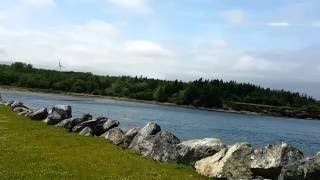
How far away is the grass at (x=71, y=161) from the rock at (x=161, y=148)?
→ 35.4 inches

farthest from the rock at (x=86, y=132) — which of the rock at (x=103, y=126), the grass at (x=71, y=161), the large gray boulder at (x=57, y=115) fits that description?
the large gray boulder at (x=57, y=115)

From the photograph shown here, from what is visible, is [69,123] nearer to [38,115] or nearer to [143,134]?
[38,115]

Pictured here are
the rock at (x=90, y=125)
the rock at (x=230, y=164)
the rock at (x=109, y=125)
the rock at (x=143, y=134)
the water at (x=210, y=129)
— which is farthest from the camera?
the water at (x=210, y=129)

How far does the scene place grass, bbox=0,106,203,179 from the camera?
2742 cm

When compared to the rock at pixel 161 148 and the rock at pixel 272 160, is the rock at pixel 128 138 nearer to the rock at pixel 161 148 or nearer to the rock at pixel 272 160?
the rock at pixel 161 148

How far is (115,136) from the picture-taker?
44.6 m

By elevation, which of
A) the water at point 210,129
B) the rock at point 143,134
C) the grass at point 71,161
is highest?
the rock at point 143,134

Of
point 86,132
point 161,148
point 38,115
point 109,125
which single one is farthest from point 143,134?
point 38,115

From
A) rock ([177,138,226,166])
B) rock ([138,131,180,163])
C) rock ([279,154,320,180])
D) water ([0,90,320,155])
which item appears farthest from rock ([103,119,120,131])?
rock ([279,154,320,180])

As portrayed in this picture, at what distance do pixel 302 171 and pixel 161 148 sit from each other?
470 inches

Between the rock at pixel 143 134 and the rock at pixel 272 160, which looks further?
the rock at pixel 143 134

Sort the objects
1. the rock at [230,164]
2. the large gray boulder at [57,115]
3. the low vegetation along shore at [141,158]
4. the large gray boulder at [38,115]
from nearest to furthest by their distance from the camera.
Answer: the low vegetation along shore at [141,158] < the rock at [230,164] < the large gray boulder at [57,115] < the large gray boulder at [38,115]

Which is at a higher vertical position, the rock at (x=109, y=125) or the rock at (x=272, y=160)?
the rock at (x=272, y=160)

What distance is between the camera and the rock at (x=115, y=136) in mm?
43250
